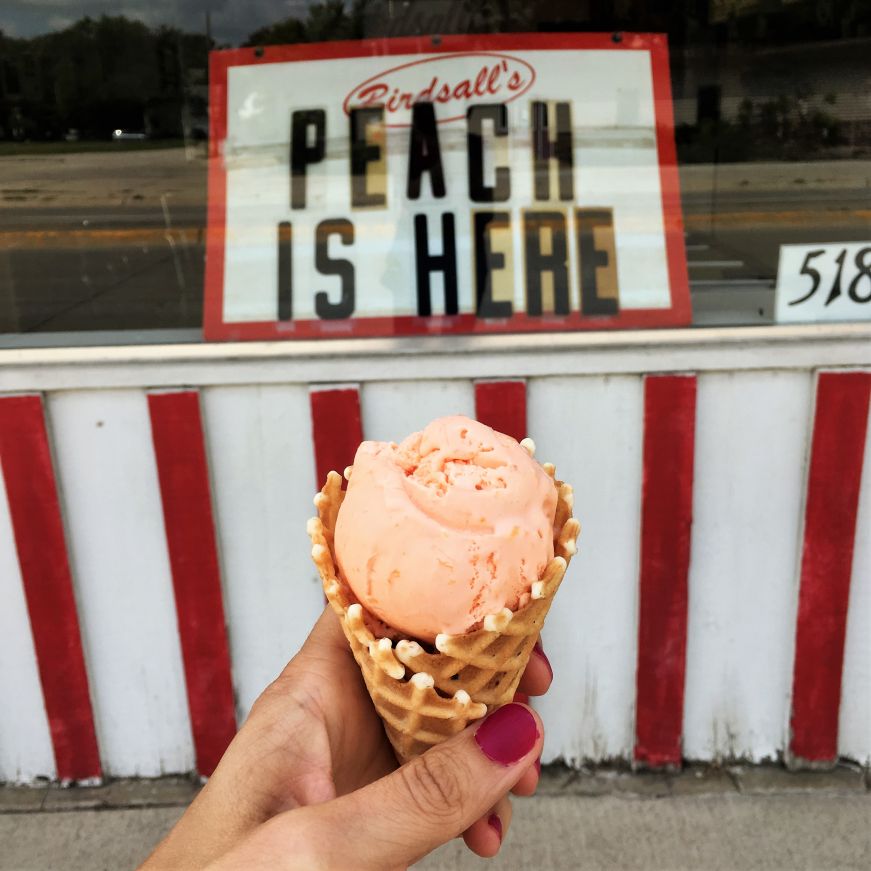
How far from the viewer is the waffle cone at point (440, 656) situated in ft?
4.24

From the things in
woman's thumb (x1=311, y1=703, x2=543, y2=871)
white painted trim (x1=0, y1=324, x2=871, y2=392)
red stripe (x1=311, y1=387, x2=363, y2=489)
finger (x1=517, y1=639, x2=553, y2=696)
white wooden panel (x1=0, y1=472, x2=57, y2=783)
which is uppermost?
white painted trim (x1=0, y1=324, x2=871, y2=392)

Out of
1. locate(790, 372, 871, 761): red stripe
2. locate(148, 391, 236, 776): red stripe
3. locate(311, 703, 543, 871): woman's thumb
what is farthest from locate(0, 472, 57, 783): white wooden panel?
locate(790, 372, 871, 761): red stripe

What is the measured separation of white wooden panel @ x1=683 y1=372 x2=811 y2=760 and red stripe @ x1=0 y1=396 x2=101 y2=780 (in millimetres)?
1882

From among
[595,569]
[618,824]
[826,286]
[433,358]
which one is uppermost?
[826,286]

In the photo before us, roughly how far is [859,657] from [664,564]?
0.69m

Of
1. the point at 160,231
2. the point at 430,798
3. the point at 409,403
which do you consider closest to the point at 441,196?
the point at 409,403

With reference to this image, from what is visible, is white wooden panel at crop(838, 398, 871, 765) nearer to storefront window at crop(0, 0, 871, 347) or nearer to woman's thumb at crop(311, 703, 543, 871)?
storefront window at crop(0, 0, 871, 347)

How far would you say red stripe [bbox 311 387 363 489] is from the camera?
247 centimetres

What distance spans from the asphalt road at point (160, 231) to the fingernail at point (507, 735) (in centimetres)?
154

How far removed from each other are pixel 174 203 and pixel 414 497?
170 centimetres

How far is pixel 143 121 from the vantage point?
2.55m

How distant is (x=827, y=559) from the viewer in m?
2.58

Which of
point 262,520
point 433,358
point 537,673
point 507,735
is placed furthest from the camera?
point 262,520

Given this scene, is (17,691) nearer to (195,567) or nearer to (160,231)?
(195,567)
